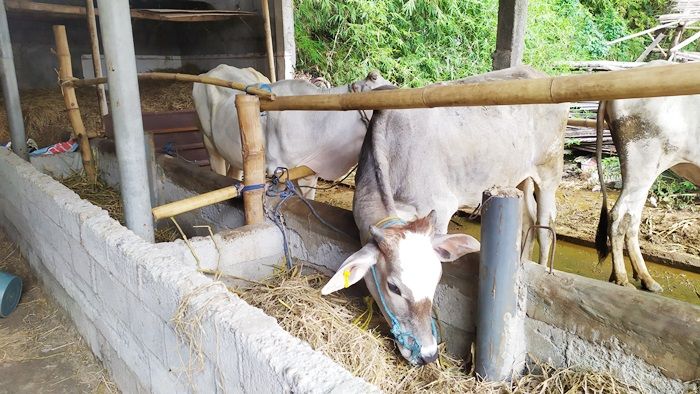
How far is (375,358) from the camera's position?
2.39m

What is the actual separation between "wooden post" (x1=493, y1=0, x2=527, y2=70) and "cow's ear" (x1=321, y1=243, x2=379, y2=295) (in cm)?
356

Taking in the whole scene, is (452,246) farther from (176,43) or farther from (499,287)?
(176,43)

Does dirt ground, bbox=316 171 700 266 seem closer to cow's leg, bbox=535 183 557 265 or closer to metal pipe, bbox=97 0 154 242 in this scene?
cow's leg, bbox=535 183 557 265

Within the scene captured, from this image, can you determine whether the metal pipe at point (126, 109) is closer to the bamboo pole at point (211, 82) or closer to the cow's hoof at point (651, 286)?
the bamboo pole at point (211, 82)

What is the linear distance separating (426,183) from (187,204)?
1.36 m

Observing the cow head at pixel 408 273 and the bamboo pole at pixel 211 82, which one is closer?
the cow head at pixel 408 273

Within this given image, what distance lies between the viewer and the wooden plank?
75.7 inches

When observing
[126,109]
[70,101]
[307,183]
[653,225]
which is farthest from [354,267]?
[653,225]

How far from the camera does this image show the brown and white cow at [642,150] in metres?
3.62

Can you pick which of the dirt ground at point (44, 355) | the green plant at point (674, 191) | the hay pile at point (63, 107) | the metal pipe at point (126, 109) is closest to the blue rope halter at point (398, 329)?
the metal pipe at point (126, 109)

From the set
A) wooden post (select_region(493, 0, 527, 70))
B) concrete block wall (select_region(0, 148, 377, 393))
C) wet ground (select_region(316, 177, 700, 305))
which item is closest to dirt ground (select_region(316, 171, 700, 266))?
wet ground (select_region(316, 177, 700, 305))

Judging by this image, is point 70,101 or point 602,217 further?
point 70,101

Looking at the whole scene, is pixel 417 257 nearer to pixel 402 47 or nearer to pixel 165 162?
pixel 165 162

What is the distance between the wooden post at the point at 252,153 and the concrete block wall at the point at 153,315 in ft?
1.88
